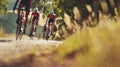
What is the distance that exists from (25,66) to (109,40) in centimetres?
133

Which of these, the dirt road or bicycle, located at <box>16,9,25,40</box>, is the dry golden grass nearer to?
the dirt road

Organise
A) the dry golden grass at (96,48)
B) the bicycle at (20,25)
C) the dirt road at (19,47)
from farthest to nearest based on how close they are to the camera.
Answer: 1. the bicycle at (20,25)
2. the dirt road at (19,47)
3. the dry golden grass at (96,48)

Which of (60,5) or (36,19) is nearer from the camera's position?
(36,19)

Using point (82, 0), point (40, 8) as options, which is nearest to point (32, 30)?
point (82, 0)

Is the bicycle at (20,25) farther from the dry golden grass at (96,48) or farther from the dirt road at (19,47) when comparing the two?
the dry golden grass at (96,48)

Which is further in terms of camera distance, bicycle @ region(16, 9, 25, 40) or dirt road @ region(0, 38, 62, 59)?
bicycle @ region(16, 9, 25, 40)

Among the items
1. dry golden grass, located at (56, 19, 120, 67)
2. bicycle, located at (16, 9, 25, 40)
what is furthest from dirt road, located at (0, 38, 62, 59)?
bicycle, located at (16, 9, 25, 40)

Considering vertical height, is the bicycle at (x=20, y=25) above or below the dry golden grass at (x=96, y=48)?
below

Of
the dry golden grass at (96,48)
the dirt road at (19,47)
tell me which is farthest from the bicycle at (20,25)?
the dry golden grass at (96,48)

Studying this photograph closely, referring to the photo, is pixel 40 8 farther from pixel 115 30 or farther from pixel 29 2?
pixel 115 30

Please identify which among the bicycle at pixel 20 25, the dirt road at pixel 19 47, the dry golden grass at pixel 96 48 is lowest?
the bicycle at pixel 20 25

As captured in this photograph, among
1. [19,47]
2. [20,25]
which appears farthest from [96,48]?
[20,25]

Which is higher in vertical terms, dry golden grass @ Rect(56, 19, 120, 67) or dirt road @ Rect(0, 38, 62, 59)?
dry golden grass @ Rect(56, 19, 120, 67)

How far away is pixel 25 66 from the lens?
719 cm
